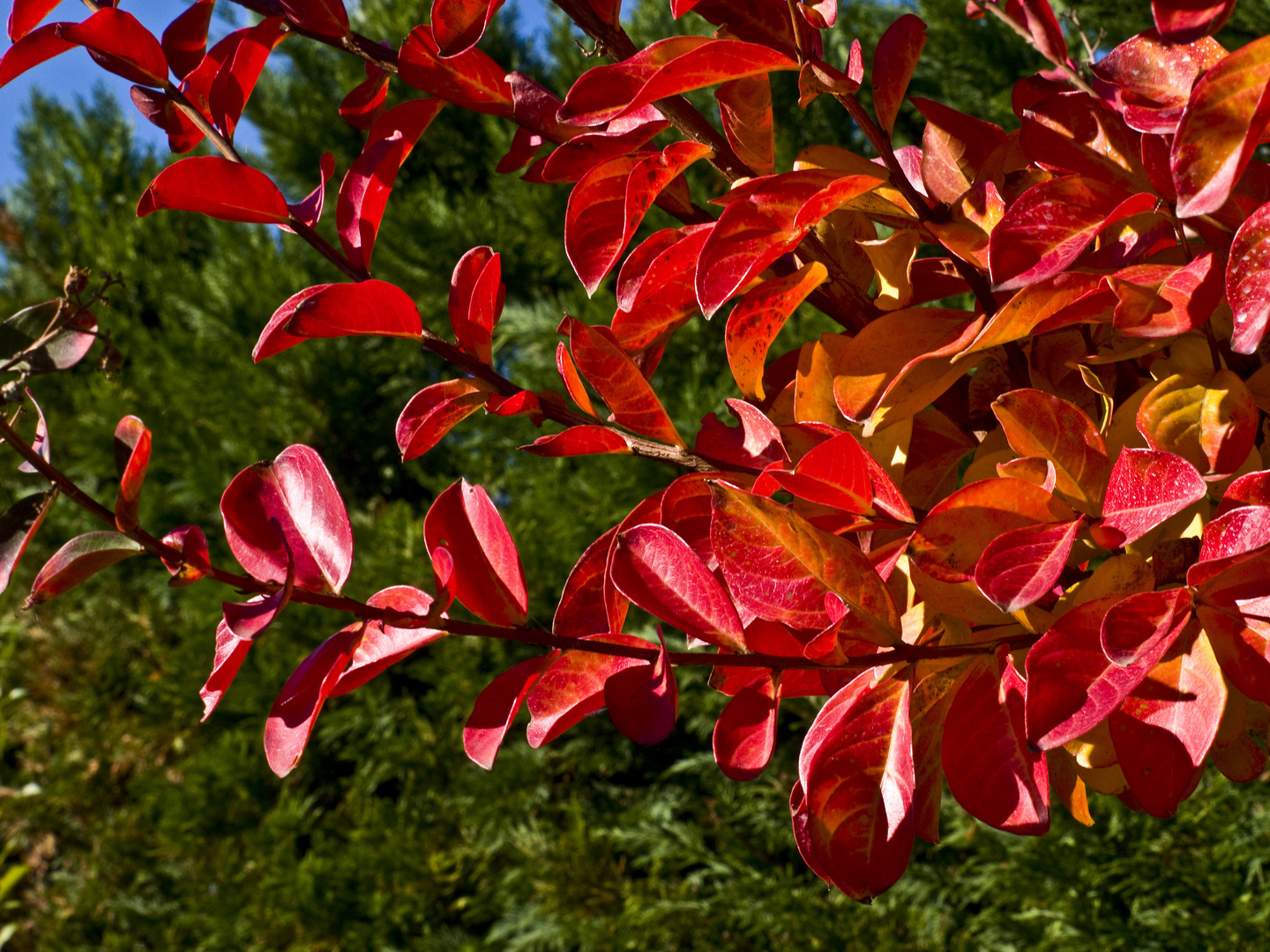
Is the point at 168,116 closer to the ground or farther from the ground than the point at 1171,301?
farther from the ground

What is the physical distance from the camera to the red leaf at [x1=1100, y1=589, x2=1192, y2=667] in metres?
0.26

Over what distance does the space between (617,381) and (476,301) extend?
0.21ft

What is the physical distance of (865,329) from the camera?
0.34m

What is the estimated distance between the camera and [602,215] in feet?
1.19

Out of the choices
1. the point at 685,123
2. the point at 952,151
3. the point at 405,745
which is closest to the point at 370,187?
the point at 685,123

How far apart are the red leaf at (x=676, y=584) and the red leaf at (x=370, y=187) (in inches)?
6.5

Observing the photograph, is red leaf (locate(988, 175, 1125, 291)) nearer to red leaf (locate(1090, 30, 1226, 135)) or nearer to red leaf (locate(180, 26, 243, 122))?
red leaf (locate(1090, 30, 1226, 135))

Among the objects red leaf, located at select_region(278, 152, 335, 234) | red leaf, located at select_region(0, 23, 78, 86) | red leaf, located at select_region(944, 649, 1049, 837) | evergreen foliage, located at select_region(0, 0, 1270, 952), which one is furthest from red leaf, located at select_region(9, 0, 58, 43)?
evergreen foliage, located at select_region(0, 0, 1270, 952)

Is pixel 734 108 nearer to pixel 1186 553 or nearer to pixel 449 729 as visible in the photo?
pixel 1186 553

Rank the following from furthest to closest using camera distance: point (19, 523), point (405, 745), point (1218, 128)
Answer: point (405, 745) < point (19, 523) < point (1218, 128)

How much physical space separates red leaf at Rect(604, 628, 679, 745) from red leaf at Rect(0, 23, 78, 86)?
31 centimetres

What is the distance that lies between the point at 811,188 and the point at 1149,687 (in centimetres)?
19

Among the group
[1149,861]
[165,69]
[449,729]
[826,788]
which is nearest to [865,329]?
[826,788]

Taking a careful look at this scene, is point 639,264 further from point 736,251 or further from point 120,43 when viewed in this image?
point 120,43
